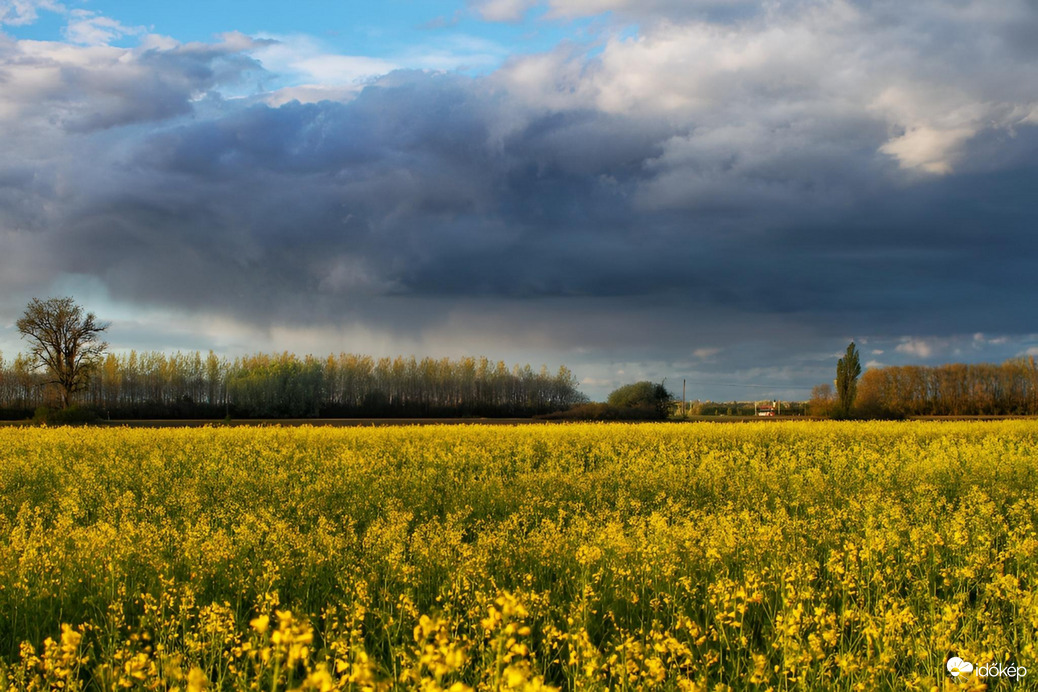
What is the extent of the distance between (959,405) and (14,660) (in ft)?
229

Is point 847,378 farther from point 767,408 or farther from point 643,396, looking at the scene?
point 767,408

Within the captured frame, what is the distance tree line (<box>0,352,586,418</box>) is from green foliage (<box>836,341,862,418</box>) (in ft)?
70.8

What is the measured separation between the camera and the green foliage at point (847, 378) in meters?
46.7

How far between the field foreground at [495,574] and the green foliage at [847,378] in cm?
3136

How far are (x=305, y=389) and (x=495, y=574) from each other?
54.0m

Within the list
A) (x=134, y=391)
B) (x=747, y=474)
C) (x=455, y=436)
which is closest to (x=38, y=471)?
(x=455, y=436)

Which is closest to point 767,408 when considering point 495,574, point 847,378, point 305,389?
point 847,378

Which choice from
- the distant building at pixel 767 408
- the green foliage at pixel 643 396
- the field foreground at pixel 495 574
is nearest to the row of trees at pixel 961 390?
the distant building at pixel 767 408

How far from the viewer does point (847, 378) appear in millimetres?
46969

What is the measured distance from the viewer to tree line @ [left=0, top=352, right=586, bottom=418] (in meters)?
56.6

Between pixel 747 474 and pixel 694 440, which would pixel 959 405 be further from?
pixel 747 474

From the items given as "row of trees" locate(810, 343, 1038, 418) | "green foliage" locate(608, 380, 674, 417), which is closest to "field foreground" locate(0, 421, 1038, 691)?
"green foliage" locate(608, 380, 674, 417)

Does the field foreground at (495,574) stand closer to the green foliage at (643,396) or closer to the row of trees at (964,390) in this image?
the green foliage at (643,396)

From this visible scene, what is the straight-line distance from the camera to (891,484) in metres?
13.9
